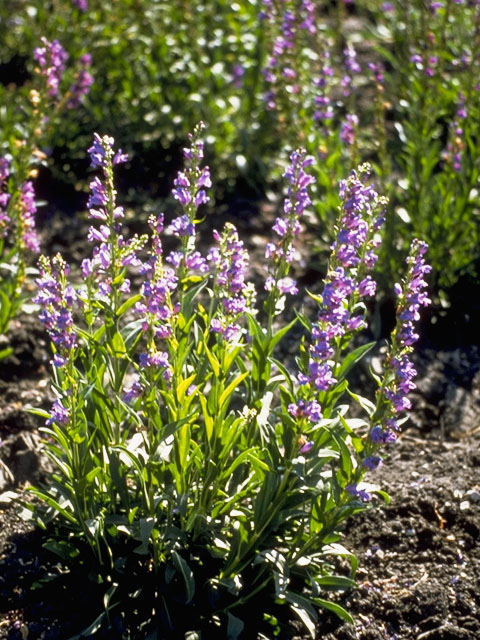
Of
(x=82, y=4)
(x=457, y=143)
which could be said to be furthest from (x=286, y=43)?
(x=82, y=4)

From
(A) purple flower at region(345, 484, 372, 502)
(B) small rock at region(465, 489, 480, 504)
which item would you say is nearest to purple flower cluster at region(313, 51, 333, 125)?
(B) small rock at region(465, 489, 480, 504)

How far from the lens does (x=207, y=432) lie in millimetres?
3068

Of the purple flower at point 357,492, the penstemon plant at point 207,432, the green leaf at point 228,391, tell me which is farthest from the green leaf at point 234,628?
the green leaf at point 228,391

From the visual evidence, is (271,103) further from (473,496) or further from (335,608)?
(335,608)

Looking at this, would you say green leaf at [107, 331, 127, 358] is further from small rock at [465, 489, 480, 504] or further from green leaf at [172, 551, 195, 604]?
small rock at [465, 489, 480, 504]

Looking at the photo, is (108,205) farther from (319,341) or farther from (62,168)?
(62,168)

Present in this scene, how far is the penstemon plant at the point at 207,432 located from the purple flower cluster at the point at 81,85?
2.99 m

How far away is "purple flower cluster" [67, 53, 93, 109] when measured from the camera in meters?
5.87

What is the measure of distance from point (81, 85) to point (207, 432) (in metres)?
3.57

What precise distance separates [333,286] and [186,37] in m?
4.34

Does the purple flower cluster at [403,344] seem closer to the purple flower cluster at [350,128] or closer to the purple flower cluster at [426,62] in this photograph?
the purple flower cluster at [350,128]

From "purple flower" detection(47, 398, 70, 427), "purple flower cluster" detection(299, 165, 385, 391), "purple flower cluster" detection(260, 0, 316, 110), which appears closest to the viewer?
"purple flower cluster" detection(299, 165, 385, 391)

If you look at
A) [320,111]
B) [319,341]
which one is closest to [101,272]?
[319,341]

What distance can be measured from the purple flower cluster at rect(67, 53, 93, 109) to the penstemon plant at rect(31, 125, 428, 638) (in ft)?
9.80
